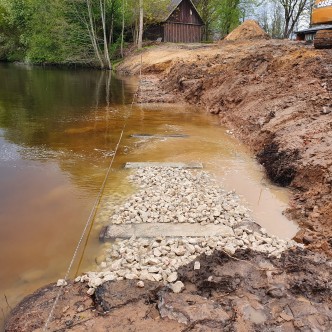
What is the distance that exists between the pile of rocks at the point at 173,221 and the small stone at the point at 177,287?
1cm

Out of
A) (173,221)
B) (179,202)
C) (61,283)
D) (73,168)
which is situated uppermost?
(73,168)

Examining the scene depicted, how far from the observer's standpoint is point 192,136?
41.3ft

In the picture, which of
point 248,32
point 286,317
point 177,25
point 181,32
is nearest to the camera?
point 286,317

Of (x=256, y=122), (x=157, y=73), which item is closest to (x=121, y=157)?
(x=256, y=122)

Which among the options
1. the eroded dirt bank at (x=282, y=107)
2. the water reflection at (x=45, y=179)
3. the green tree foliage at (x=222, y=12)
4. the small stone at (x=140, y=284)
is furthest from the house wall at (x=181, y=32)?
the small stone at (x=140, y=284)

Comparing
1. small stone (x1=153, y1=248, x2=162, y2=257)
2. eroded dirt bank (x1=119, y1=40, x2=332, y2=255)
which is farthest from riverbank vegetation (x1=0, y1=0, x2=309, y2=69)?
small stone (x1=153, y1=248, x2=162, y2=257)

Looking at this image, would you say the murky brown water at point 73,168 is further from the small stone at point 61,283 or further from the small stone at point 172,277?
the small stone at point 172,277

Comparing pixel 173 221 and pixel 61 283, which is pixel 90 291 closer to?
pixel 61 283

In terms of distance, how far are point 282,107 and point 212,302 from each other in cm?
945

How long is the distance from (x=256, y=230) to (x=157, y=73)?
23.9 metres

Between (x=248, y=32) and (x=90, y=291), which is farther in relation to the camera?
(x=248, y=32)

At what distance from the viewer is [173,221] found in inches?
253

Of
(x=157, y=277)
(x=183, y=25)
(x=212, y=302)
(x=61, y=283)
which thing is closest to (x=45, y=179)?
(x=61, y=283)

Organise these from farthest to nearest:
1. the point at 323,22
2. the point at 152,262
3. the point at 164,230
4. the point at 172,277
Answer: the point at 323,22, the point at 164,230, the point at 152,262, the point at 172,277
